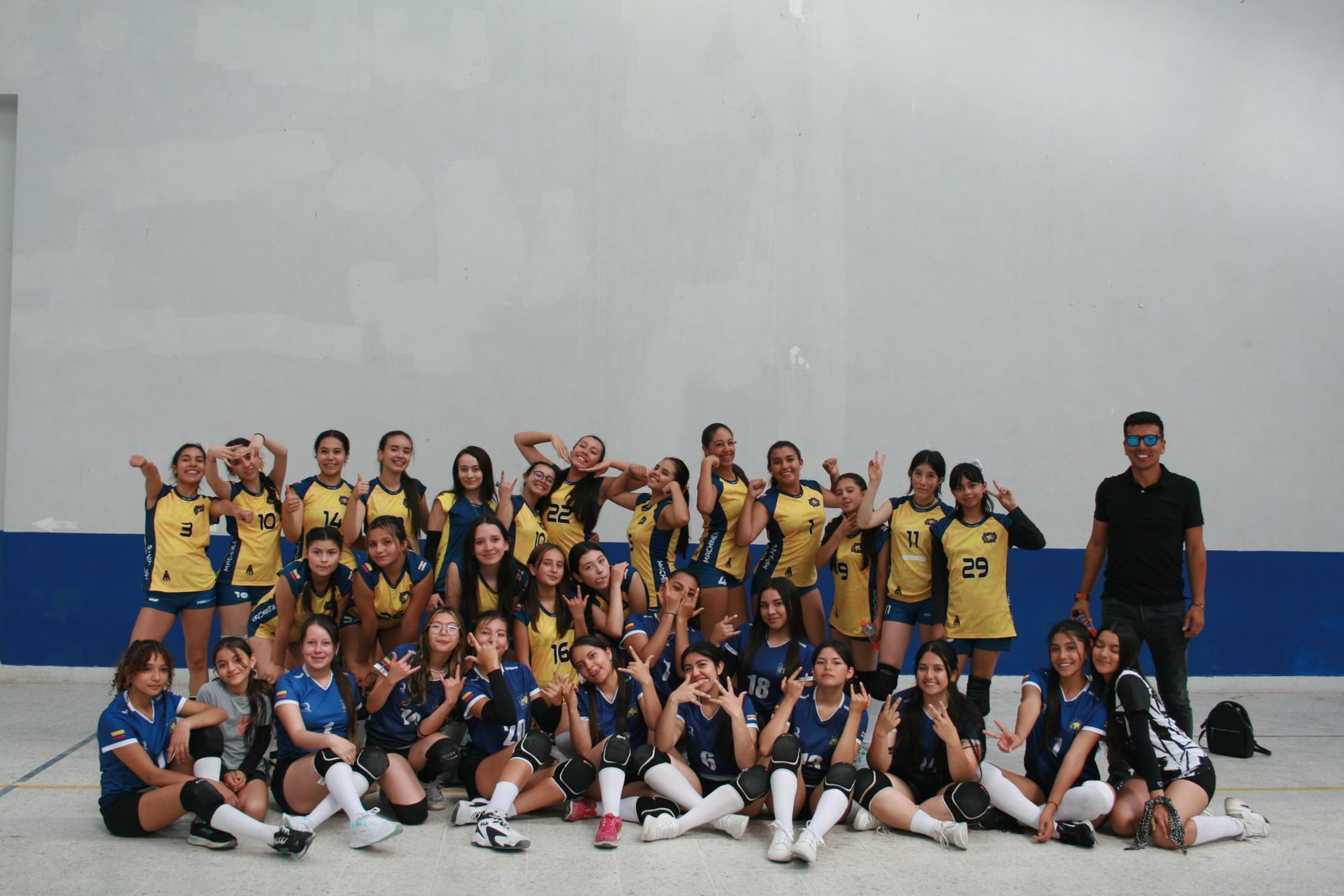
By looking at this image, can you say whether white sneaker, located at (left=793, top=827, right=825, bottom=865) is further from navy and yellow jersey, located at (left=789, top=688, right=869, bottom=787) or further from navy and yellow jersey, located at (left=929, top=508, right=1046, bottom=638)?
navy and yellow jersey, located at (left=929, top=508, right=1046, bottom=638)

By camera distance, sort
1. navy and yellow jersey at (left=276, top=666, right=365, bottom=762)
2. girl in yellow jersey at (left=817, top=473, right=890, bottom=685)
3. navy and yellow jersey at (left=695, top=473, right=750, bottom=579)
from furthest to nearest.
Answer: navy and yellow jersey at (left=695, top=473, right=750, bottom=579), girl in yellow jersey at (left=817, top=473, right=890, bottom=685), navy and yellow jersey at (left=276, top=666, right=365, bottom=762)

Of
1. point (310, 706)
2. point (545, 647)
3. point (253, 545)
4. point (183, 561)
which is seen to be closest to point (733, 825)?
point (545, 647)

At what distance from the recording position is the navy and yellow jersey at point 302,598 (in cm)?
461

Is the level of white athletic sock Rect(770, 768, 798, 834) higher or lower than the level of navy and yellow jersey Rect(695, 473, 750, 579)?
lower

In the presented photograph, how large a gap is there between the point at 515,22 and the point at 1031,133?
3.38 meters

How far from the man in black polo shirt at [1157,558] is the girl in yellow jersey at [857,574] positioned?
95 centimetres

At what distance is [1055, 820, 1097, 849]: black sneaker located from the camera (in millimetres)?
3746

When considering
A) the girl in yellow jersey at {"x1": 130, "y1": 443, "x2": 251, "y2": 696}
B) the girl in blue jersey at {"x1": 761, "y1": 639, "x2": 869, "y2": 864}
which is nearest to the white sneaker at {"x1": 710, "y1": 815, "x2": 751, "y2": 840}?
the girl in blue jersey at {"x1": 761, "y1": 639, "x2": 869, "y2": 864}

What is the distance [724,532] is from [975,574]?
124cm

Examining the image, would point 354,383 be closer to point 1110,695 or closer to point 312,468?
point 312,468

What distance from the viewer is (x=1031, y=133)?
700 cm

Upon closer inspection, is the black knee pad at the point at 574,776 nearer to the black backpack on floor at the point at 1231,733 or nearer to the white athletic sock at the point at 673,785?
the white athletic sock at the point at 673,785

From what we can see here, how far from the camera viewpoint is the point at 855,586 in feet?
17.4

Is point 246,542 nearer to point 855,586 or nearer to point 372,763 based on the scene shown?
point 372,763
